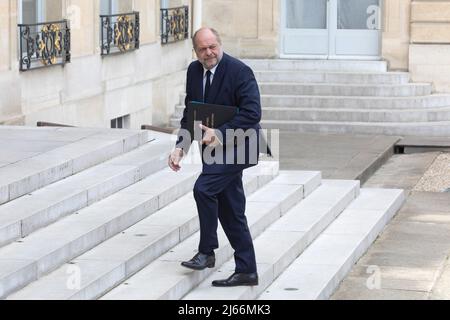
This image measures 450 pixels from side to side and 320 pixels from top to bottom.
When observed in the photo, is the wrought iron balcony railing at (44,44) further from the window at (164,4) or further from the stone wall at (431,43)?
the stone wall at (431,43)

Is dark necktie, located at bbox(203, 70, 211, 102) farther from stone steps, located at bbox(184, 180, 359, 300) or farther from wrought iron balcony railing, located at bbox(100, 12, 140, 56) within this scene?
wrought iron balcony railing, located at bbox(100, 12, 140, 56)

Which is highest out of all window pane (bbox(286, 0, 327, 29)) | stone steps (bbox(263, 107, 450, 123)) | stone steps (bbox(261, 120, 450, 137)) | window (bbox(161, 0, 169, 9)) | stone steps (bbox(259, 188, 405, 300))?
window (bbox(161, 0, 169, 9))

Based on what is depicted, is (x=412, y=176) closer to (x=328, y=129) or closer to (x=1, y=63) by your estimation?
(x=328, y=129)

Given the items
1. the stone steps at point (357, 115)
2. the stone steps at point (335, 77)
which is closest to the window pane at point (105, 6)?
the stone steps at point (357, 115)

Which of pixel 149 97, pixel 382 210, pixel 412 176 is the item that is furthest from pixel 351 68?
pixel 382 210

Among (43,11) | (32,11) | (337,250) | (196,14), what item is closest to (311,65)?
(196,14)

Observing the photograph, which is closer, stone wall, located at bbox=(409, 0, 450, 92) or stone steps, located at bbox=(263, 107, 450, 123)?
stone steps, located at bbox=(263, 107, 450, 123)

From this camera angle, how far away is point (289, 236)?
1013 cm

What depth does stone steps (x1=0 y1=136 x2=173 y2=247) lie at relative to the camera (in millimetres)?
8719

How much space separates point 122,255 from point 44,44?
617 cm

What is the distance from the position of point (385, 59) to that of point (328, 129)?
2.18 metres

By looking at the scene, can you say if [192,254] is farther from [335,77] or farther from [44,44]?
[335,77]

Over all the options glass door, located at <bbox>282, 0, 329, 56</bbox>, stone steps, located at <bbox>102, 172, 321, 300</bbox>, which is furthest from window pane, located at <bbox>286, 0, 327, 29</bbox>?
stone steps, located at <bbox>102, 172, 321, 300</bbox>
